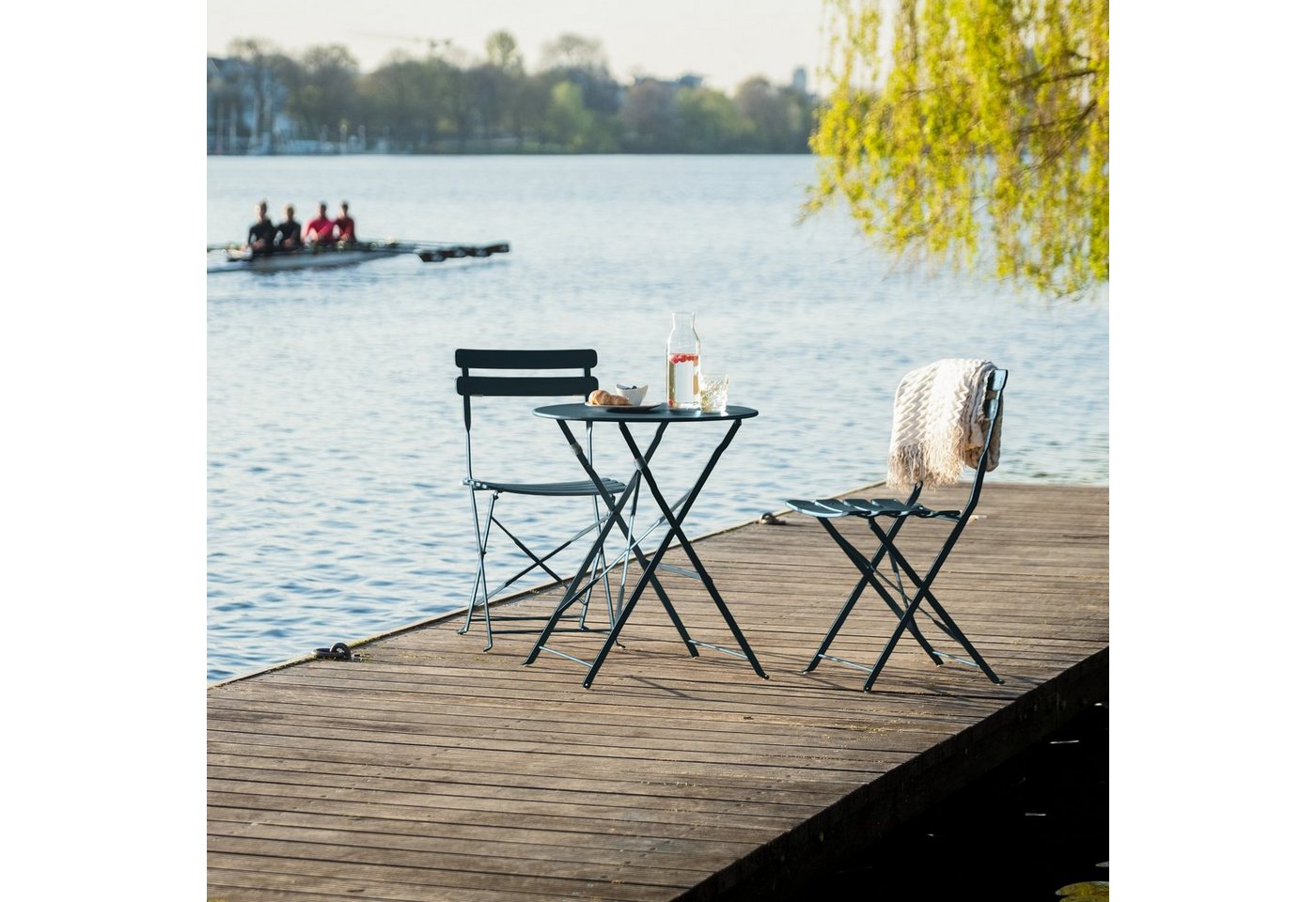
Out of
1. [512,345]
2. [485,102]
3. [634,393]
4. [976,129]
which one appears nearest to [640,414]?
[634,393]

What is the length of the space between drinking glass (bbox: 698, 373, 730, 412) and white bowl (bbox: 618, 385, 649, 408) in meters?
0.13

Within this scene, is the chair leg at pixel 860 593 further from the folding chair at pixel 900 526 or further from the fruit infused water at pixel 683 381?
the fruit infused water at pixel 683 381

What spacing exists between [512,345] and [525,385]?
21170 millimetres

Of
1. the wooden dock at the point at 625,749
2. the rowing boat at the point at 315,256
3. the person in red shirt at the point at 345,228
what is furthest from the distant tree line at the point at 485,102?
the wooden dock at the point at 625,749

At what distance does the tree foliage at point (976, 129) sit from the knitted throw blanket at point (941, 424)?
4.35 m

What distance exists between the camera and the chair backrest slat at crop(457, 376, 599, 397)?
4.66 meters

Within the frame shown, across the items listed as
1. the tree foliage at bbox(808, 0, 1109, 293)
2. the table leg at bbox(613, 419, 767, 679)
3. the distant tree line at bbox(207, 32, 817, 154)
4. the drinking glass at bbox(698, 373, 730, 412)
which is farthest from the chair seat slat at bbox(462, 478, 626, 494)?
the distant tree line at bbox(207, 32, 817, 154)

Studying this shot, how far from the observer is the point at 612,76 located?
46344 mm

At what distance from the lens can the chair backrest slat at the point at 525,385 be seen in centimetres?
466

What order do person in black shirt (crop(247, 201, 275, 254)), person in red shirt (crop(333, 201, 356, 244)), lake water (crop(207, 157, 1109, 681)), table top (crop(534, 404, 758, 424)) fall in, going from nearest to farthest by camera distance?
table top (crop(534, 404, 758, 424)), lake water (crop(207, 157, 1109, 681)), person in black shirt (crop(247, 201, 275, 254)), person in red shirt (crop(333, 201, 356, 244))

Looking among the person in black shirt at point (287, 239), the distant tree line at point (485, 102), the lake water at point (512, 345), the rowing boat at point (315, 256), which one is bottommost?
→ the lake water at point (512, 345)

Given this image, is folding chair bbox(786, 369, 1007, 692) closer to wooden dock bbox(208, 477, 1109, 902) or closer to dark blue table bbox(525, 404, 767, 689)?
wooden dock bbox(208, 477, 1109, 902)

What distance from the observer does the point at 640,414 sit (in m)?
4.15

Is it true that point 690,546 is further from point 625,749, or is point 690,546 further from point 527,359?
point 527,359
